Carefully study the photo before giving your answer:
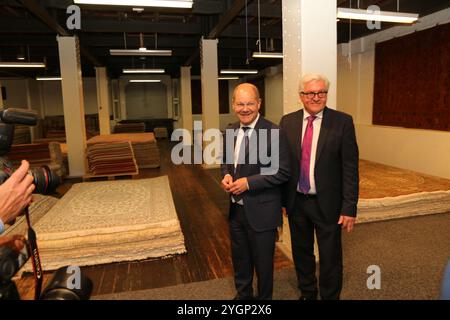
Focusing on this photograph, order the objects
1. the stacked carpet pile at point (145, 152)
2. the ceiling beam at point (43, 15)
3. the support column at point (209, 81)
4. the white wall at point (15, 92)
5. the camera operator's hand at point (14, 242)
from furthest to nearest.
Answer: the white wall at point (15, 92) → the stacked carpet pile at point (145, 152) → the support column at point (209, 81) → the ceiling beam at point (43, 15) → the camera operator's hand at point (14, 242)

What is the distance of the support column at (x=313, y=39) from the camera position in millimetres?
2920

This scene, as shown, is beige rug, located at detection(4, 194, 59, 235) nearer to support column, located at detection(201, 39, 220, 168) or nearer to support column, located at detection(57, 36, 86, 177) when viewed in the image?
support column, located at detection(57, 36, 86, 177)

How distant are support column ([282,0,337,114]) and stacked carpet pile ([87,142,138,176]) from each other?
14.2 feet

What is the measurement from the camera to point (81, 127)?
7242 millimetres

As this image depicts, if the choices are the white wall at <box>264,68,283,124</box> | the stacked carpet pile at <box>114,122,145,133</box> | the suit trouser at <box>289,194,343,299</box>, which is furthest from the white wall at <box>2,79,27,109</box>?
the suit trouser at <box>289,194,343,299</box>

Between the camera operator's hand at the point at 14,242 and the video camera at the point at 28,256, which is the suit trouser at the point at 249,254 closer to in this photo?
the video camera at the point at 28,256

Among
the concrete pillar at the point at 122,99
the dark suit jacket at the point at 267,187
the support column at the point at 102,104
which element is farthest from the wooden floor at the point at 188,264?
the concrete pillar at the point at 122,99

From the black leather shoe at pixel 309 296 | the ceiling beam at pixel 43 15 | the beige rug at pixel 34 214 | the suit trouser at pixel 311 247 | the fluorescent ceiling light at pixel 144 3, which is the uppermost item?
the ceiling beam at pixel 43 15

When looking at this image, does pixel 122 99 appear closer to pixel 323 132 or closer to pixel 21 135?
pixel 21 135

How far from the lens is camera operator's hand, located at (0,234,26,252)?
4.19 ft

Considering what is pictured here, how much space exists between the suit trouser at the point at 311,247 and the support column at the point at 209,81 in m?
5.75

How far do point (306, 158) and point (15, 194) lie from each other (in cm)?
163
